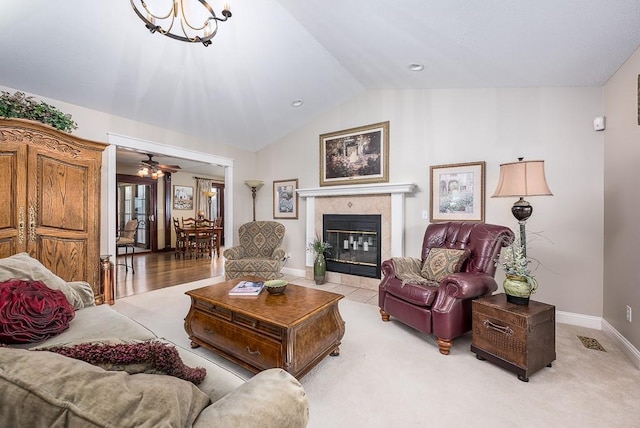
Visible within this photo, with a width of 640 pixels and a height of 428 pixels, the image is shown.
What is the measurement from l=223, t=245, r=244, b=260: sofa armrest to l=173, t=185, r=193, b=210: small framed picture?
487 cm

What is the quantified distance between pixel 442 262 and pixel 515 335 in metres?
0.90

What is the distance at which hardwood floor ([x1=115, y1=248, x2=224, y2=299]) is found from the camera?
13.8 feet

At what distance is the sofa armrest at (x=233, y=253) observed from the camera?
4.09 m

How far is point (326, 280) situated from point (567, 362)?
3055mm

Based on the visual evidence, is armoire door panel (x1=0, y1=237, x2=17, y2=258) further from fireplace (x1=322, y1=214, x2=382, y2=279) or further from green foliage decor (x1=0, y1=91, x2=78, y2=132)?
fireplace (x1=322, y1=214, x2=382, y2=279)

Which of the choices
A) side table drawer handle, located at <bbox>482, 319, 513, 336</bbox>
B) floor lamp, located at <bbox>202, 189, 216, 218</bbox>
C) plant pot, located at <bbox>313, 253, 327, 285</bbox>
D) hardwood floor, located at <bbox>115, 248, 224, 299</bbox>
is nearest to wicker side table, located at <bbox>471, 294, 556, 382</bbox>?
side table drawer handle, located at <bbox>482, 319, 513, 336</bbox>

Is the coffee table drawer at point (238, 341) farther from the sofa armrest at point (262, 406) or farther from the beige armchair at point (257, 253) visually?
the beige armchair at point (257, 253)

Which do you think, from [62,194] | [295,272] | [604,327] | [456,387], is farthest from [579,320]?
[62,194]

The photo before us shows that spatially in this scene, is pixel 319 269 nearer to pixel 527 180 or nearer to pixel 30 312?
pixel 527 180

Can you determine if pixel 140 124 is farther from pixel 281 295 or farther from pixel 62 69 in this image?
pixel 281 295

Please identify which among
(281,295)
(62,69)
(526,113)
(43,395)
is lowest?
(281,295)

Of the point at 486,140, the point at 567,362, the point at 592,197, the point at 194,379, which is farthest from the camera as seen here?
the point at 486,140

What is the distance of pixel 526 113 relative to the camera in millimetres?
3066

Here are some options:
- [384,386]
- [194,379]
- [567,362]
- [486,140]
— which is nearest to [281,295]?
[384,386]
